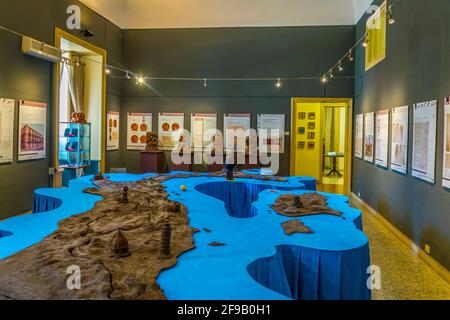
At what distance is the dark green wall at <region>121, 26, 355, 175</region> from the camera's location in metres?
8.66

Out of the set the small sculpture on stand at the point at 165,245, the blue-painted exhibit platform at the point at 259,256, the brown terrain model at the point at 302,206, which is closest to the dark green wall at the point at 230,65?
the brown terrain model at the point at 302,206

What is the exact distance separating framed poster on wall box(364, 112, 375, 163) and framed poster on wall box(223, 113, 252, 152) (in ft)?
9.09

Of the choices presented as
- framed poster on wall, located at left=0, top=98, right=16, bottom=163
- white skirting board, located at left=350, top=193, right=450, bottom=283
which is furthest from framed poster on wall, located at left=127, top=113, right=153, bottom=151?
white skirting board, located at left=350, top=193, right=450, bottom=283

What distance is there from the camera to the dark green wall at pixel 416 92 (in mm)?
3896

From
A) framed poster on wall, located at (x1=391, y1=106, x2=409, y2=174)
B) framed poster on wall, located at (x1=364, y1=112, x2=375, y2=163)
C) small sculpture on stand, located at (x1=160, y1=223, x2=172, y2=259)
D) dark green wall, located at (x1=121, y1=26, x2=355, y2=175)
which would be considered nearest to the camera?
small sculpture on stand, located at (x1=160, y1=223, x2=172, y2=259)

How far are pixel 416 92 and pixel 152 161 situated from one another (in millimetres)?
5711

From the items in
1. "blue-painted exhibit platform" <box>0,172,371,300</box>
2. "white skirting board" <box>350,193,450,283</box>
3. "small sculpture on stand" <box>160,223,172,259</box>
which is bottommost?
"white skirting board" <box>350,193,450,283</box>

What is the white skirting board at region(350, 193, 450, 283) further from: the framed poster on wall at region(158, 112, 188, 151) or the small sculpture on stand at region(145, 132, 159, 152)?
the small sculpture on stand at region(145, 132, 159, 152)

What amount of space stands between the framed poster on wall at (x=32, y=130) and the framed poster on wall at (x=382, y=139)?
5721mm

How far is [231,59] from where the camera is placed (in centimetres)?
890
